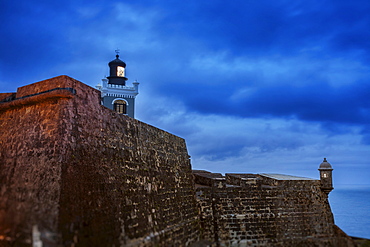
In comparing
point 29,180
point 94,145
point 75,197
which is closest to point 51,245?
point 75,197

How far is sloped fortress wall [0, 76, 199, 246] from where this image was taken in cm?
621

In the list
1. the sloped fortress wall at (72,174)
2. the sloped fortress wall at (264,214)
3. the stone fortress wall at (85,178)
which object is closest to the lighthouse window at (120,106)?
the sloped fortress wall at (264,214)

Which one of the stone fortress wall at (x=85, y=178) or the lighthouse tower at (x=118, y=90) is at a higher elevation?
the lighthouse tower at (x=118, y=90)

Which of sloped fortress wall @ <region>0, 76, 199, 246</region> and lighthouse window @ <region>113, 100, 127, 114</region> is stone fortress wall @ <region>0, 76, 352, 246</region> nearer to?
sloped fortress wall @ <region>0, 76, 199, 246</region>

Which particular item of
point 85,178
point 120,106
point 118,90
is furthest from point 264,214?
point 118,90

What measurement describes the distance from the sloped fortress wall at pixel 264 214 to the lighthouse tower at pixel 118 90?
15887 mm

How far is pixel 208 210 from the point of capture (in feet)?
42.8

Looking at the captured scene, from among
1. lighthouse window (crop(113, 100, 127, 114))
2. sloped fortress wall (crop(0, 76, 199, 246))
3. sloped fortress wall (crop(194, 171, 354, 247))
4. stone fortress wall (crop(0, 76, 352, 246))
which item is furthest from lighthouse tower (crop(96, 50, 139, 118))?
sloped fortress wall (crop(0, 76, 199, 246))

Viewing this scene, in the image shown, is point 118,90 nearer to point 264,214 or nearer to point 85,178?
point 264,214

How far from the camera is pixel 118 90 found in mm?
28719

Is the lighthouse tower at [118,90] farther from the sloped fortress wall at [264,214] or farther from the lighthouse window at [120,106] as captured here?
the sloped fortress wall at [264,214]

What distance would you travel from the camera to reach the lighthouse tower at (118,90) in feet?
93.4

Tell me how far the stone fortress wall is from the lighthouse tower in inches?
672

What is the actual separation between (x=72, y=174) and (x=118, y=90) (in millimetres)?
22535
